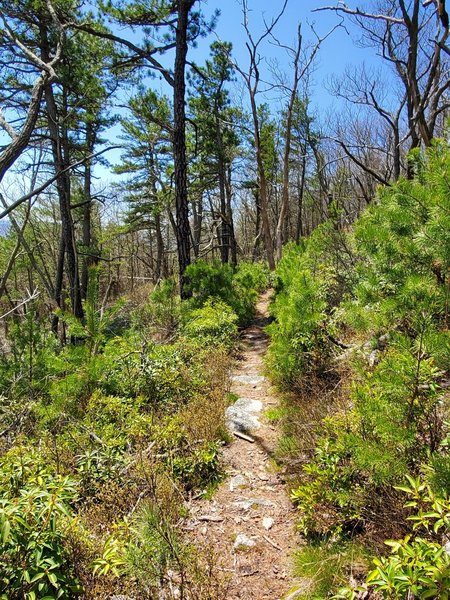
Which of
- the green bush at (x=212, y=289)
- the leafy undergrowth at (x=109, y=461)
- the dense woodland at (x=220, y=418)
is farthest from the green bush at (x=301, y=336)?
the green bush at (x=212, y=289)

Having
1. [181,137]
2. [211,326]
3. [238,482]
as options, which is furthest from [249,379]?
[181,137]

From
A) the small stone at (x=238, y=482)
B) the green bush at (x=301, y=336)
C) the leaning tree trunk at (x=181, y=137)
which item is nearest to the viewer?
the small stone at (x=238, y=482)

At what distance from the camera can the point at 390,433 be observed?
5.30 feet

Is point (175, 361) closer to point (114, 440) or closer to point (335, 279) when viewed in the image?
point (114, 440)

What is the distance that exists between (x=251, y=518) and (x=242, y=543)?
0.22m

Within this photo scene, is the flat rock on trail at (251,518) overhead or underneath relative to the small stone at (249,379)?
underneath

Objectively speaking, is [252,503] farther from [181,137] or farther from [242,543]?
[181,137]

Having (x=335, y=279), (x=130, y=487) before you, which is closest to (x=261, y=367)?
(x=335, y=279)

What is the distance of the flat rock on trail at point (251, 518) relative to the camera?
2012mm

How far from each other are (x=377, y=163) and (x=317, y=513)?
23649mm

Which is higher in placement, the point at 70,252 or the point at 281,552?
the point at 70,252

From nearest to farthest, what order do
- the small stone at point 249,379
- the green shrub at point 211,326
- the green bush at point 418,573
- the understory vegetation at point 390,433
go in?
the green bush at point 418,573 → the understory vegetation at point 390,433 → the small stone at point 249,379 → the green shrub at point 211,326

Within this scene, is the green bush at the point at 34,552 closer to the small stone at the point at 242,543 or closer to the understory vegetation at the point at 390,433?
the small stone at the point at 242,543

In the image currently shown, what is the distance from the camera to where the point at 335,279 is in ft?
18.7
